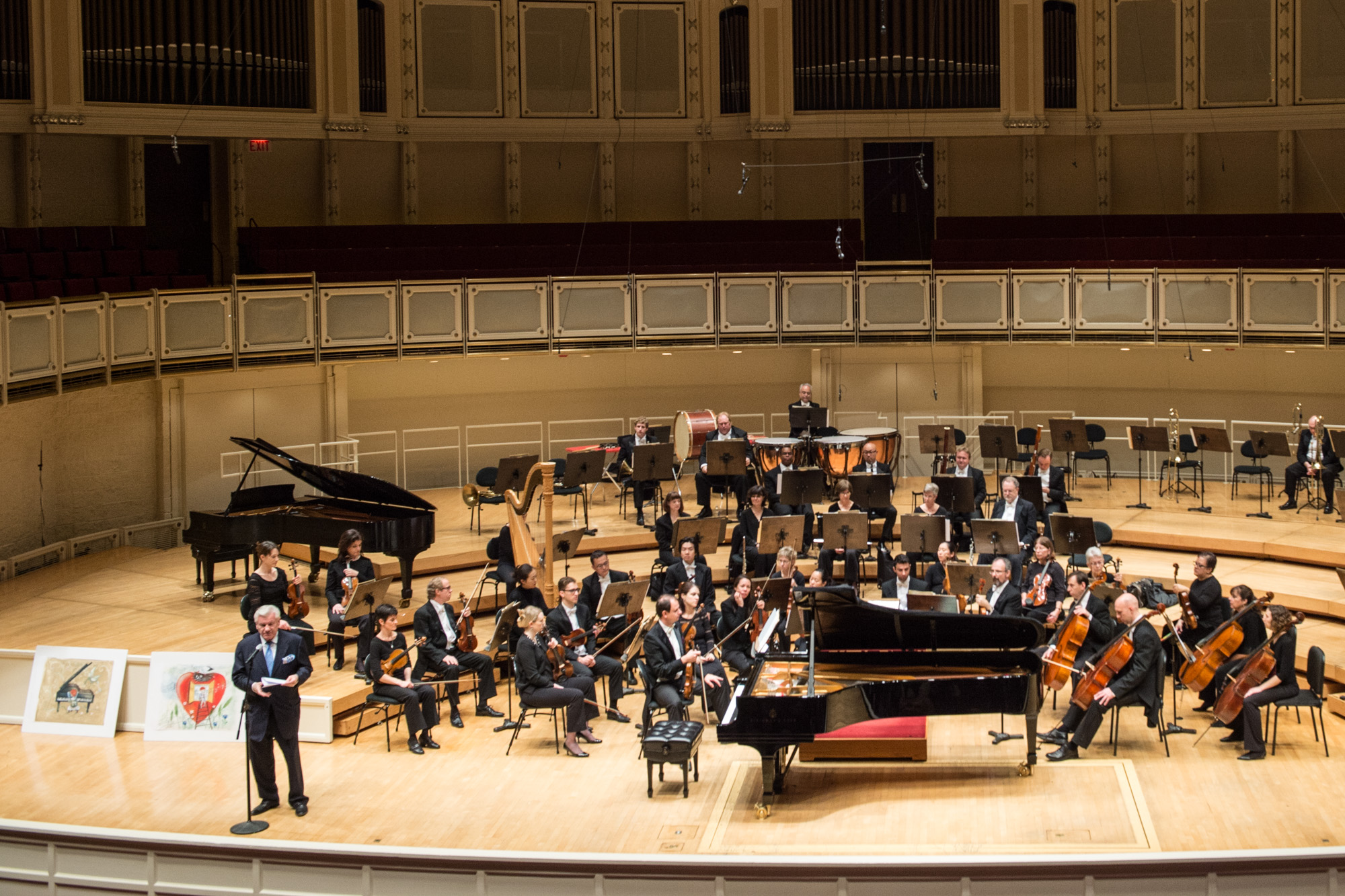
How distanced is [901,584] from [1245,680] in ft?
9.18

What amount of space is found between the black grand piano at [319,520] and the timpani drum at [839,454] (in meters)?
4.05

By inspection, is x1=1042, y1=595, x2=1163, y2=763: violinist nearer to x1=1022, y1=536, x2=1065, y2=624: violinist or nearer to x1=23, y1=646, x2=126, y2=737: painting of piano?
x1=1022, y1=536, x2=1065, y2=624: violinist

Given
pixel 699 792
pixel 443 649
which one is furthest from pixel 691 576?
pixel 699 792

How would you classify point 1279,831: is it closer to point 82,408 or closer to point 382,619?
point 382,619

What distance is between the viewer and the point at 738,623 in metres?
10.4

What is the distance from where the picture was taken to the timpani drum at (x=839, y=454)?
13391mm

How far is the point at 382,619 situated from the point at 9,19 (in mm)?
8426

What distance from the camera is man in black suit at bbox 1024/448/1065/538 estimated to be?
12.7 meters

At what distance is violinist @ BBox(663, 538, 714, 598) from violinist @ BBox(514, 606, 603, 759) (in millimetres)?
1752

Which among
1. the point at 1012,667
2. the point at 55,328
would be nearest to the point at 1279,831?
the point at 1012,667

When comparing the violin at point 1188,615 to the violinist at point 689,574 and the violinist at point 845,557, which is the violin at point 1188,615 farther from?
the violinist at point 689,574

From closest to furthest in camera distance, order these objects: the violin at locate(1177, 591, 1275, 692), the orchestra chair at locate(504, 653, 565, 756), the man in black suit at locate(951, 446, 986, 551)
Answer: the violin at locate(1177, 591, 1275, 692) → the orchestra chair at locate(504, 653, 565, 756) → the man in black suit at locate(951, 446, 986, 551)

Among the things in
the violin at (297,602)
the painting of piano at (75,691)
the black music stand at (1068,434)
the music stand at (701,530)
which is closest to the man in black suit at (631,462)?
the music stand at (701,530)

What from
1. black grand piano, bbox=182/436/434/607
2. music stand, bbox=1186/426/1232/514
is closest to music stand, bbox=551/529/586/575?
black grand piano, bbox=182/436/434/607
